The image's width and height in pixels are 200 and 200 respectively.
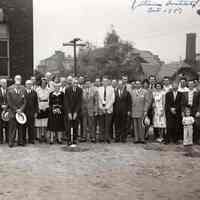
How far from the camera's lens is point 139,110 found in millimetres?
12484

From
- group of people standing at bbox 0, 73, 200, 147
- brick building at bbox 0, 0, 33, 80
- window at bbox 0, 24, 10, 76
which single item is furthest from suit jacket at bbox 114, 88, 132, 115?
window at bbox 0, 24, 10, 76

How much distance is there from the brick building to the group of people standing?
3138mm

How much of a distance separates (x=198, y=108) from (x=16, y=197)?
6.92 meters

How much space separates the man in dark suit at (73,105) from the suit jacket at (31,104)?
0.85 meters

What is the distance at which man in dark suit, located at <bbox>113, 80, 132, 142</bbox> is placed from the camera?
12.5 m

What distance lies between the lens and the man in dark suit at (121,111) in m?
12.5

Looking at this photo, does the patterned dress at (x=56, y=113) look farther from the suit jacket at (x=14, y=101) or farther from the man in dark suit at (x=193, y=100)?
the man in dark suit at (x=193, y=100)

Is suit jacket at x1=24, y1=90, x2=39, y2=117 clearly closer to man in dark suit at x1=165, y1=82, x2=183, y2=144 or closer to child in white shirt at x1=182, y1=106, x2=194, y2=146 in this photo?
man in dark suit at x1=165, y1=82, x2=183, y2=144

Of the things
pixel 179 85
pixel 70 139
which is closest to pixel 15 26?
pixel 70 139

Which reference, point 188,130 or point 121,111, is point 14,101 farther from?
point 188,130

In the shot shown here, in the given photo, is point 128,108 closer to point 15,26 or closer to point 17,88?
point 17,88

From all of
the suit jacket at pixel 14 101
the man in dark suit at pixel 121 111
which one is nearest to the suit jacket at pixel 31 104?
the suit jacket at pixel 14 101

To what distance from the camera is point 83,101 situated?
12.6 meters

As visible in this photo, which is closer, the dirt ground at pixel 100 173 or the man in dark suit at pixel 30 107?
the dirt ground at pixel 100 173
